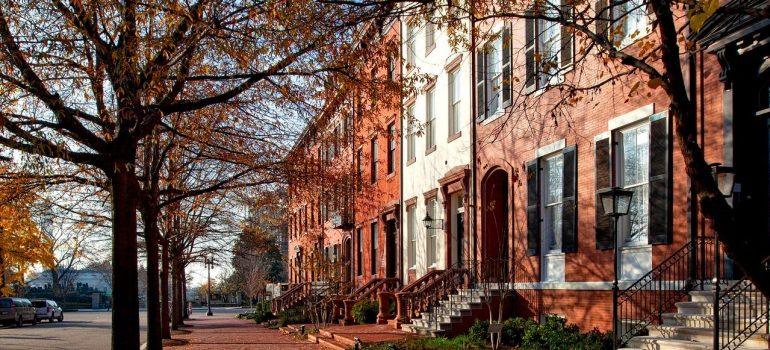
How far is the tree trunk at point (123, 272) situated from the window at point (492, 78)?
9149 millimetres

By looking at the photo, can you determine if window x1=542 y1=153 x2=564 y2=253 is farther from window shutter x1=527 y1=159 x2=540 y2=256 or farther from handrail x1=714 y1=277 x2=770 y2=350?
handrail x1=714 y1=277 x2=770 y2=350

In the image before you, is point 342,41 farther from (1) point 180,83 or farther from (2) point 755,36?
(2) point 755,36

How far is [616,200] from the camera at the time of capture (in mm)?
12461

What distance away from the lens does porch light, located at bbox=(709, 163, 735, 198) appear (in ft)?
37.6

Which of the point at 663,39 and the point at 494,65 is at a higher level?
the point at 494,65

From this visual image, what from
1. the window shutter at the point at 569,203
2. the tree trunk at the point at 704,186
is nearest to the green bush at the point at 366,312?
the window shutter at the point at 569,203

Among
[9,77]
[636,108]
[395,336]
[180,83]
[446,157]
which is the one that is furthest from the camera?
[446,157]

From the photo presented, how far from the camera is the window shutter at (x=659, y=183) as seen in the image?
13242mm

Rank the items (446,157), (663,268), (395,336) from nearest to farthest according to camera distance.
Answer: (663,268) < (395,336) < (446,157)

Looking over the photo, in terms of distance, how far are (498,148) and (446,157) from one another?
385cm

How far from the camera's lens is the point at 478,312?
763 inches

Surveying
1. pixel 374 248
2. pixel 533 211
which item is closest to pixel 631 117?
pixel 533 211

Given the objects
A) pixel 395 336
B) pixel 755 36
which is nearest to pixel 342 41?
pixel 755 36

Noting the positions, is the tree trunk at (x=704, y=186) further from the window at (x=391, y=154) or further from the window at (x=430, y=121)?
the window at (x=391, y=154)
